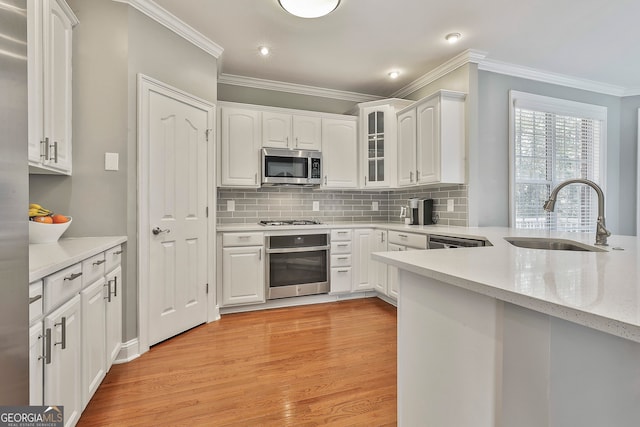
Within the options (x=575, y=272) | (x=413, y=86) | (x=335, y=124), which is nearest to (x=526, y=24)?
(x=413, y=86)

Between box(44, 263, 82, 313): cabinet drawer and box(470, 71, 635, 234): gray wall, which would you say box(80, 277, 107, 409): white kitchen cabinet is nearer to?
box(44, 263, 82, 313): cabinet drawer

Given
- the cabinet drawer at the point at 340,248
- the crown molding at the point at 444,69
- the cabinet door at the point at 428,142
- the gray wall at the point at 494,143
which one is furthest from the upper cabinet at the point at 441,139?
the cabinet drawer at the point at 340,248

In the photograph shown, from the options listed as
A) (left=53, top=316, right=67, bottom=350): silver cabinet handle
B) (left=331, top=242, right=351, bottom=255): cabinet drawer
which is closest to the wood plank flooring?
(left=53, top=316, right=67, bottom=350): silver cabinet handle

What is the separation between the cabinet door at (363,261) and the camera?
11.9 feet

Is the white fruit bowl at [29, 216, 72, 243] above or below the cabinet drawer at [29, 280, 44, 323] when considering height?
above

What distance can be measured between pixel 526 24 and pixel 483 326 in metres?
2.94

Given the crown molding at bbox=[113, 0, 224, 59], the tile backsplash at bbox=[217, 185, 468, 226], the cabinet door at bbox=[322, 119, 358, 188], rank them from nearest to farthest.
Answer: the crown molding at bbox=[113, 0, 224, 59] < the tile backsplash at bbox=[217, 185, 468, 226] < the cabinet door at bbox=[322, 119, 358, 188]

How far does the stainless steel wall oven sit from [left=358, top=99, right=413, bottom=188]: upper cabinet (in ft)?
3.41

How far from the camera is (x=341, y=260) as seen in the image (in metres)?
3.55

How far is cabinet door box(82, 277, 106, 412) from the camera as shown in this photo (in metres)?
1.51

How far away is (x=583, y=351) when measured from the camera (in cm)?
73

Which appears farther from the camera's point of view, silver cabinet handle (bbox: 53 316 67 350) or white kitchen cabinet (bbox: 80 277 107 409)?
white kitchen cabinet (bbox: 80 277 107 409)

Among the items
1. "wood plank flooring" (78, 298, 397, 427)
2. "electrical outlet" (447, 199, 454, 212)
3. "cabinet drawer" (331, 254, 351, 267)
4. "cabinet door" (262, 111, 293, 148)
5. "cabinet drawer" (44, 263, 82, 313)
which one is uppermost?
"cabinet door" (262, 111, 293, 148)

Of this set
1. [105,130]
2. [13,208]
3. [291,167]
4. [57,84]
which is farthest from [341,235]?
[13,208]
